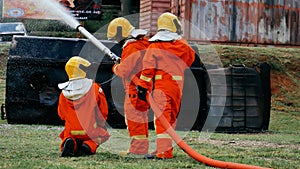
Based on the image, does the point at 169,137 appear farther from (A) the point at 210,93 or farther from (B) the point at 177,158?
(A) the point at 210,93

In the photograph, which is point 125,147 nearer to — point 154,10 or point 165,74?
point 165,74

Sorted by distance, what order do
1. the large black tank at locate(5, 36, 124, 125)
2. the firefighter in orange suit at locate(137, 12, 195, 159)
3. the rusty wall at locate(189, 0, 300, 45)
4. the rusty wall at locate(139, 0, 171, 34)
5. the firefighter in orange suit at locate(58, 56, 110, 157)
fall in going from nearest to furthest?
the firefighter in orange suit at locate(137, 12, 195, 159), the firefighter in orange suit at locate(58, 56, 110, 157), the large black tank at locate(5, 36, 124, 125), the rusty wall at locate(189, 0, 300, 45), the rusty wall at locate(139, 0, 171, 34)

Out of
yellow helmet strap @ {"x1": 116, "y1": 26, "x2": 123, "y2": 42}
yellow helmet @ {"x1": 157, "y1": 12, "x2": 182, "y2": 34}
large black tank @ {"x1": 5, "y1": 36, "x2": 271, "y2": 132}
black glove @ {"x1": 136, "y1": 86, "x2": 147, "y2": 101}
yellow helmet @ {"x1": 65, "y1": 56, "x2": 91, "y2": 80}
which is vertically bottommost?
large black tank @ {"x1": 5, "y1": 36, "x2": 271, "y2": 132}

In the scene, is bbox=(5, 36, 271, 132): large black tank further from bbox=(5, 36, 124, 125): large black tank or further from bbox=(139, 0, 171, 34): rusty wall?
bbox=(139, 0, 171, 34): rusty wall

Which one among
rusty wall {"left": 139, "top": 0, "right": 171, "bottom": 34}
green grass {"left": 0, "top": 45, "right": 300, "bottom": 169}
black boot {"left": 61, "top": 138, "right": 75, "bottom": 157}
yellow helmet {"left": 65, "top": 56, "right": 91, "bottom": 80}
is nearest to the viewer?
green grass {"left": 0, "top": 45, "right": 300, "bottom": 169}

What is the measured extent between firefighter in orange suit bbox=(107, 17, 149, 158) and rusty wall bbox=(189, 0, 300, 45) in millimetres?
13345

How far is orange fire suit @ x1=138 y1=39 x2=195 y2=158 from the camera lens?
22.8 feet

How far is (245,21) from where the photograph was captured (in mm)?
21359

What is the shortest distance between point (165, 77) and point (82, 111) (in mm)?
999

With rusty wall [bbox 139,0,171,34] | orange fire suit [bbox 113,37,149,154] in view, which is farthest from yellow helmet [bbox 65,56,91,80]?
rusty wall [bbox 139,0,171,34]

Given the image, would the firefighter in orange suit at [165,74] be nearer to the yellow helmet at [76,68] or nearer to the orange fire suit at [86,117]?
the orange fire suit at [86,117]

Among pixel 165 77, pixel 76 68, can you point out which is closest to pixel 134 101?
pixel 165 77

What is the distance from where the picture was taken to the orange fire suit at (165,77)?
6.95 metres

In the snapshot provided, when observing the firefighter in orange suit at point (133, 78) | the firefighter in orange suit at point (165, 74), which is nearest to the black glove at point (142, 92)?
the firefighter in orange suit at point (165, 74)
